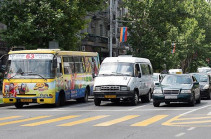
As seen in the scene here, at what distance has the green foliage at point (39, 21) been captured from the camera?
118 ft

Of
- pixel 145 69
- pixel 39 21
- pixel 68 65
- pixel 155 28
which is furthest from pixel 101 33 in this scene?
pixel 68 65

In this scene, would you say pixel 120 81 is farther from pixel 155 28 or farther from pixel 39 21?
pixel 155 28

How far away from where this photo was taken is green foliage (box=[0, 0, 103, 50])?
118 ft

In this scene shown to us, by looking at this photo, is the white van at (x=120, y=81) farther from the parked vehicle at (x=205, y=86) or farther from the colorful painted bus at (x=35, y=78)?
the parked vehicle at (x=205, y=86)

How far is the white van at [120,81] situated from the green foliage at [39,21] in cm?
927

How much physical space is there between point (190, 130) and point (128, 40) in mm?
49786

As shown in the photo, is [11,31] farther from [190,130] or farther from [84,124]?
[190,130]

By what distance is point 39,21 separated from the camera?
120 feet

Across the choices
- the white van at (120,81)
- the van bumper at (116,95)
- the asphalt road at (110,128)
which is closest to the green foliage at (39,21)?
the white van at (120,81)

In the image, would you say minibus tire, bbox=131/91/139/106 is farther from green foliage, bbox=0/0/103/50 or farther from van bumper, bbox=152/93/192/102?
green foliage, bbox=0/0/103/50

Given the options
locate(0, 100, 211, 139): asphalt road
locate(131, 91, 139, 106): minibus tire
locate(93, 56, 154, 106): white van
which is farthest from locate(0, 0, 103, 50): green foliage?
locate(0, 100, 211, 139): asphalt road

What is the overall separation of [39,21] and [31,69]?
1178 centimetres

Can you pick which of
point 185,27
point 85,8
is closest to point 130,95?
point 85,8

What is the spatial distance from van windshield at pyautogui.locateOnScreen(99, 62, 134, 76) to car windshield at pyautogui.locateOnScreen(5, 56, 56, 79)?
2.74 metres
